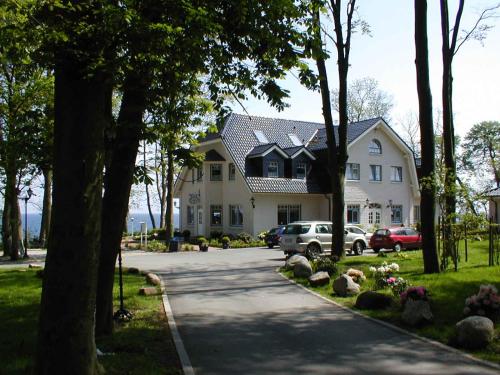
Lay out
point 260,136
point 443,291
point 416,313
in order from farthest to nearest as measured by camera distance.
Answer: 1. point 260,136
2. point 443,291
3. point 416,313

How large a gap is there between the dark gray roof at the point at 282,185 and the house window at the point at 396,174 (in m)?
7.57

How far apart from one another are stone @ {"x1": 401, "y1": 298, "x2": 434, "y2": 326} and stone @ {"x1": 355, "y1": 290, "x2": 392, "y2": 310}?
1.38m

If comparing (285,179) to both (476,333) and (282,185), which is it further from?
(476,333)

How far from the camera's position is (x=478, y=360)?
7.53m

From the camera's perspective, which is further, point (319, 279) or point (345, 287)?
point (319, 279)

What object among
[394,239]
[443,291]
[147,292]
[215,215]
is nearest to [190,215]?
[215,215]

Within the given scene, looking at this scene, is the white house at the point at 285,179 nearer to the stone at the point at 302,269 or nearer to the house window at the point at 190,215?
the house window at the point at 190,215

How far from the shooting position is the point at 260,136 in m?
41.2

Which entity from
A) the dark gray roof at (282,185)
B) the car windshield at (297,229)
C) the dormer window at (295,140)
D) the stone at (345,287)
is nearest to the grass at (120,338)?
the stone at (345,287)

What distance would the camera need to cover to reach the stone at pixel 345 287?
522 inches

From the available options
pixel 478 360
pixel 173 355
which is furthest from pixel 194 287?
pixel 478 360

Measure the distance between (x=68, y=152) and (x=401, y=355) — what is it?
562 cm

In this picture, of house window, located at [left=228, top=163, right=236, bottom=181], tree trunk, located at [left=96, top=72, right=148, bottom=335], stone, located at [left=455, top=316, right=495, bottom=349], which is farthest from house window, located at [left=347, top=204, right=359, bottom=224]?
tree trunk, located at [left=96, top=72, right=148, bottom=335]

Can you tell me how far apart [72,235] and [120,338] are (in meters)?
3.55
